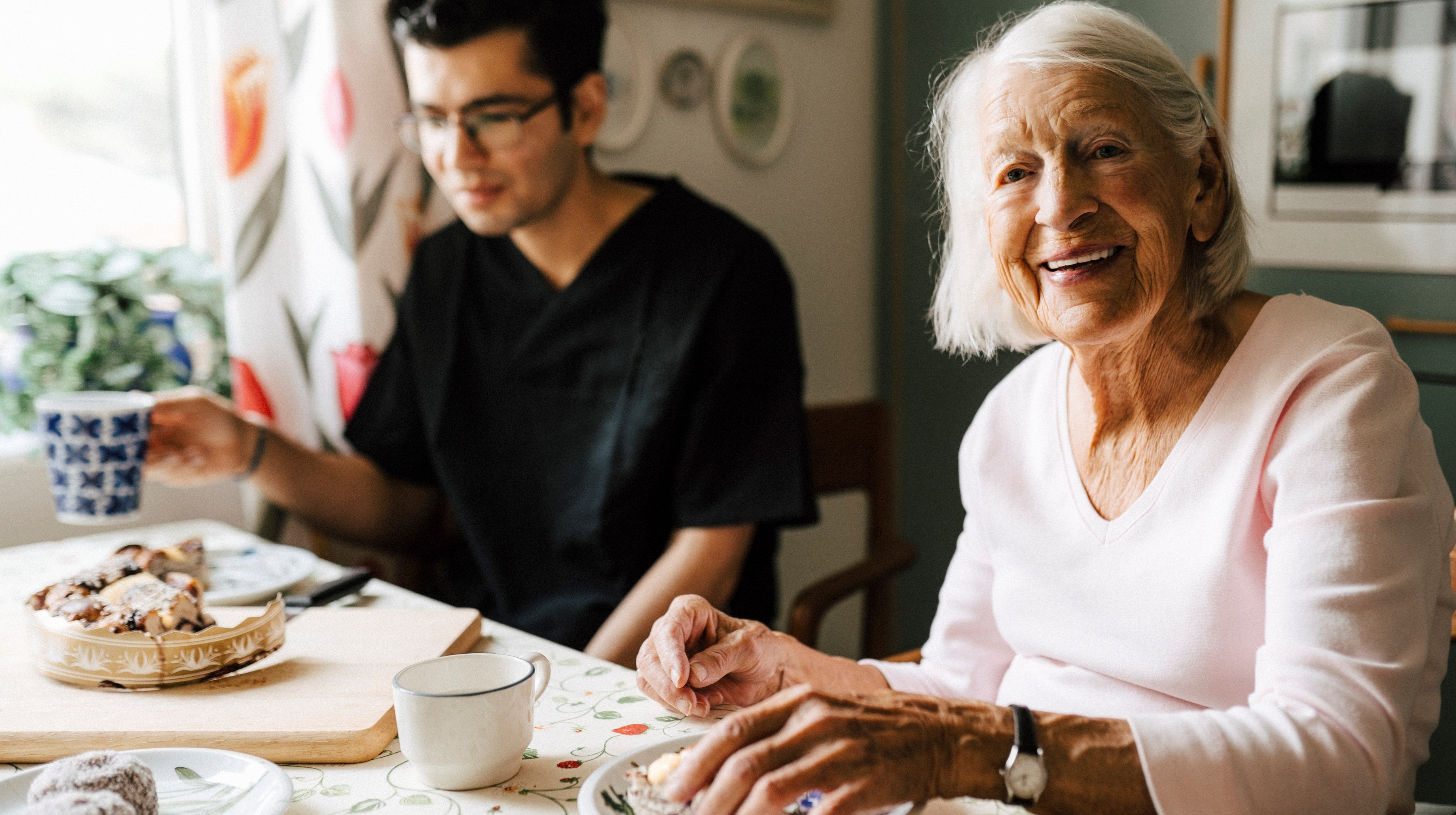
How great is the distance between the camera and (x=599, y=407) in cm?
182

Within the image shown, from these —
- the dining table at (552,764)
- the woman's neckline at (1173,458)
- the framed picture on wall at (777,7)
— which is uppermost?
the framed picture on wall at (777,7)

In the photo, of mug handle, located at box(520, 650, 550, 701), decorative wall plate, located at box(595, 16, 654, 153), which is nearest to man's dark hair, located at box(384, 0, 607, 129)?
decorative wall plate, located at box(595, 16, 654, 153)

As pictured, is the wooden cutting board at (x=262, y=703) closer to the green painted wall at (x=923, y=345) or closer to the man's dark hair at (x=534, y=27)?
the man's dark hair at (x=534, y=27)

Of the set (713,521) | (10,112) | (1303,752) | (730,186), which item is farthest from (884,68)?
(1303,752)

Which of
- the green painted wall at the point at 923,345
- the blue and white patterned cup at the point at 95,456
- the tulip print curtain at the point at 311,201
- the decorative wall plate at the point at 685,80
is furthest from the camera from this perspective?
the green painted wall at the point at 923,345

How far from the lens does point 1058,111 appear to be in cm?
102

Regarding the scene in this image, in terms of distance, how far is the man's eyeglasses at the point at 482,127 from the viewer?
5.63ft

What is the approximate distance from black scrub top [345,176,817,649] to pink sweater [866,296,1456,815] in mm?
568

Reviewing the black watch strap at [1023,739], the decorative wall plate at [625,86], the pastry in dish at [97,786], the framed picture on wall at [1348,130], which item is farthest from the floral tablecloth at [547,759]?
the framed picture on wall at [1348,130]

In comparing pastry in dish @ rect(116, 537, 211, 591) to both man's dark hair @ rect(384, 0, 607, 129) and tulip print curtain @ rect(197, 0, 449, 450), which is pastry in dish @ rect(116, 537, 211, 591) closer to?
tulip print curtain @ rect(197, 0, 449, 450)

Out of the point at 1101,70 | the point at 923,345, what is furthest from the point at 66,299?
the point at 923,345

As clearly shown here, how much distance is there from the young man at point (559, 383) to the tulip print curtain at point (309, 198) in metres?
0.06

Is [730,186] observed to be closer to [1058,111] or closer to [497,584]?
[497,584]

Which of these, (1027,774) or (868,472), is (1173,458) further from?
(868,472)
